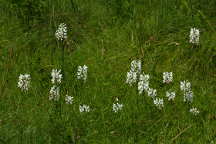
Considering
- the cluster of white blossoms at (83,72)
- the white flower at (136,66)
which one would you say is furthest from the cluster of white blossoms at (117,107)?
the cluster of white blossoms at (83,72)

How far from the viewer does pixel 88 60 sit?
228 inches

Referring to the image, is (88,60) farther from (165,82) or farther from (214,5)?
(214,5)

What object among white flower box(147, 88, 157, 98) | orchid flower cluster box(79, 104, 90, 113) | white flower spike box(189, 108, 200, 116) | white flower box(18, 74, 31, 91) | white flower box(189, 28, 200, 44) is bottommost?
white flower spike box(189, 108, 200, 116)

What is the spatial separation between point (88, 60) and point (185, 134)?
1490 mm

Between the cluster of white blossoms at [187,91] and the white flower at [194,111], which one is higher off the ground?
the cluster of white blossoms at [187,91]

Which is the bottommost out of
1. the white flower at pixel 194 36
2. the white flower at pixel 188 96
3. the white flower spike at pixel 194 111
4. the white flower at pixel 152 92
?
the white flower spike at pixel 194 111

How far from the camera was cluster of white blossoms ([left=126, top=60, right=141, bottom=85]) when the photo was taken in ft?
17.1

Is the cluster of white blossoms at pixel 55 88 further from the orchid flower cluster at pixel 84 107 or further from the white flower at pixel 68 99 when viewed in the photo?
the orchid flower cluster at pixel 84 107

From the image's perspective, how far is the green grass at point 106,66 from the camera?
4859mm

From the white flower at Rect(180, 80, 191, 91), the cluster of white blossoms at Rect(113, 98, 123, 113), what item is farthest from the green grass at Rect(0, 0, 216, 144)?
the white flower at Rect(180, 80, 191, 91)

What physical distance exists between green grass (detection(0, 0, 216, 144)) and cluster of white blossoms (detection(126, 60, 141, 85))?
0.10 meters

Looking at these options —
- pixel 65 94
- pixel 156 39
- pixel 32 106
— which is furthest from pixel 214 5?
pixel 32 106

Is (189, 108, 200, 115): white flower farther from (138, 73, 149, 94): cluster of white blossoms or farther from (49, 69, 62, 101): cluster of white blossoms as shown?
(49, 69, 62, 101): cluster of white blossoms

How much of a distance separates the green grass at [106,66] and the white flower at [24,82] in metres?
0.09
